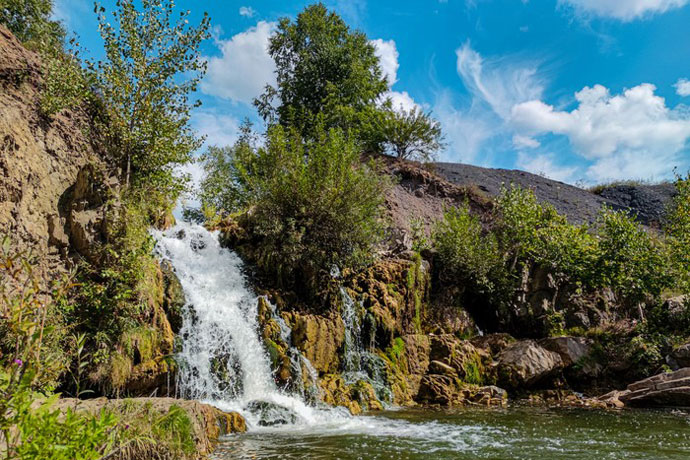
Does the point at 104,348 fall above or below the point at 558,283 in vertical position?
below

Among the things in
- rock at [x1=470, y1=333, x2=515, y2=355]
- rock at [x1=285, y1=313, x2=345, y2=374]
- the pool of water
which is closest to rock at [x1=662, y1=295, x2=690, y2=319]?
rock at [x1=470, y1=333, x2=515, y2=355]

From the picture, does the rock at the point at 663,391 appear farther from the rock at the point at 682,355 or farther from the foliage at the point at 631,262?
the foliage at the point at 631,262

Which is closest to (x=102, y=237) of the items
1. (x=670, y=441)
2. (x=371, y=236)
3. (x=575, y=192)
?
(x=371, y=236)

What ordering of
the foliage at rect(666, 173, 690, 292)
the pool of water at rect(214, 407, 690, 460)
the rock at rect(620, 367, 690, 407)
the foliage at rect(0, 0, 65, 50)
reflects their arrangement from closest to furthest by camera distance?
the pool of water at rect(214, 407, 690, 460) < the rock at rect(620, 367, 690, 407) < the foliage at rect(666, 173, 690, 292) < the foliage at rect(0, 0, 65, 50)

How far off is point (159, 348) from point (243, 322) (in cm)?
259

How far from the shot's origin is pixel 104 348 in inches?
385

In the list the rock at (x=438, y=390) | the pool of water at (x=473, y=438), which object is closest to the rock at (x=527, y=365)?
the rock at (x=438, y=390)

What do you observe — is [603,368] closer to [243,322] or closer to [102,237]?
[243,322]

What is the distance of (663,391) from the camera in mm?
13312

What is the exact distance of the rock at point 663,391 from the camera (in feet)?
42.9

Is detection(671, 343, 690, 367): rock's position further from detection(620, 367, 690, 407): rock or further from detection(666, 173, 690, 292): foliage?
detection(666, 173, 690, 292): foliage

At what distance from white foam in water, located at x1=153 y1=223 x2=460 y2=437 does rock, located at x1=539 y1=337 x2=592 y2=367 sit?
794cm

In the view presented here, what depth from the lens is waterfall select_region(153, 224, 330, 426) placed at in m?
10.7

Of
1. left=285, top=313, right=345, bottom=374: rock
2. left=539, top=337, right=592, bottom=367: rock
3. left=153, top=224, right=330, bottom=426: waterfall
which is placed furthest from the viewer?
left=539, top=337, right=592, bottom=367: rock
